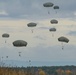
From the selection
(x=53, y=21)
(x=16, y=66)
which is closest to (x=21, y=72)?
(x=16, y=66)

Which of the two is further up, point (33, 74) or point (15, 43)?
point (15, 43)

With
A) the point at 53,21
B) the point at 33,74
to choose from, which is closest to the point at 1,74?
the point at 33,74

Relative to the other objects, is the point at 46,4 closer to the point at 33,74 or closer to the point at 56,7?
the point at 56,7

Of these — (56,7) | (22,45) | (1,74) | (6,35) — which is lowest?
(1,74)

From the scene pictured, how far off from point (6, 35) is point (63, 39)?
12.0 metres

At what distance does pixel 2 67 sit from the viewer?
100 feet

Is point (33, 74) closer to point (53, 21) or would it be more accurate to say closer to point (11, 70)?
point (11, 70)

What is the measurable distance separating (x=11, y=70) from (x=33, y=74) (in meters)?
2.30

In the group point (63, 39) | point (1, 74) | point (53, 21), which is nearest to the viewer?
point (1, 74)

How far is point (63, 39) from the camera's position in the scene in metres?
71.4

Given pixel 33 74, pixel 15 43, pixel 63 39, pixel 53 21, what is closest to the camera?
pixel 33 74

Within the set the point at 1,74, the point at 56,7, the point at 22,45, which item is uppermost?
the point at 56,7

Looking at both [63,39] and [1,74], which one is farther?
[63,39]

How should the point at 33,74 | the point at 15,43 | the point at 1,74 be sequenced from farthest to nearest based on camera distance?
1. the point at 15,43
2. the point at 33,74
3. the point at 1,74
